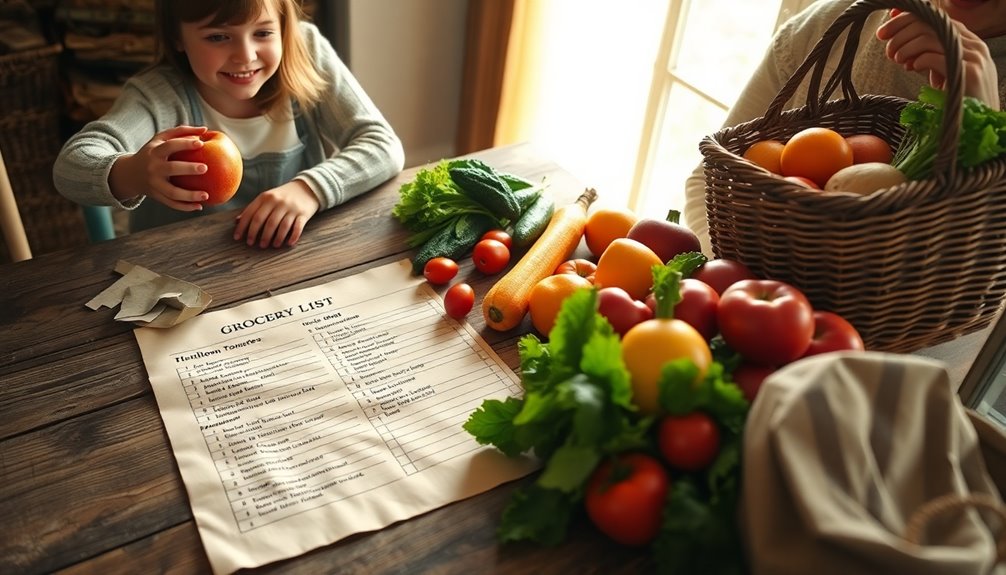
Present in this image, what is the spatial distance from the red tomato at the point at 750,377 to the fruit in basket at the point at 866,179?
23 centimetres

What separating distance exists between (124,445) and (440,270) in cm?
46

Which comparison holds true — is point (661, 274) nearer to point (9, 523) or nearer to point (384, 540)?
point (384, 540)

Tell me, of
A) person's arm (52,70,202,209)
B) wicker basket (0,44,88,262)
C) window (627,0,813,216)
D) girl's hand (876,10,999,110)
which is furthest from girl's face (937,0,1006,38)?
wicker basket (0,44,88,262)

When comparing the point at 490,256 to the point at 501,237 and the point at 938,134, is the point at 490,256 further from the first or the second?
the point at 938,134

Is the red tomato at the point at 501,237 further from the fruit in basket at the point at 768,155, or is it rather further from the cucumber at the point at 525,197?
the fruit in basket at the point at 768,155

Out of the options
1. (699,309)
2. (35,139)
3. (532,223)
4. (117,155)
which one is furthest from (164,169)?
(35,139)

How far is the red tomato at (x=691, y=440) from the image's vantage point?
68 centimetres

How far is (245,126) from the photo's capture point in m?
1.50

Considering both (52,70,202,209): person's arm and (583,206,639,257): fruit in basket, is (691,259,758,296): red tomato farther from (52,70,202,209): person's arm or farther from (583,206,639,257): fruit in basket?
(52,70,202,209): person's arm

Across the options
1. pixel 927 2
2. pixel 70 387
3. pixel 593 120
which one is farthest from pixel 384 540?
pixel 593 120

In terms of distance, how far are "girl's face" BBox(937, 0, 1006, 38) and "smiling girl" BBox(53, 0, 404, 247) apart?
919 millimetres

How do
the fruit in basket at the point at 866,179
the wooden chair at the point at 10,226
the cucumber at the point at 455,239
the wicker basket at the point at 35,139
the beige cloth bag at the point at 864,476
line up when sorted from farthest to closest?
1. the wicker basket at the point at 35,139
2. the wooden chair at the point at 10,226
3. the cucumber at the point at 455,239
4. the fruit in basket at the point at 866,179
5. the beige cloth bag at the point at 864,476

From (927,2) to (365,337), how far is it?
0.75 m

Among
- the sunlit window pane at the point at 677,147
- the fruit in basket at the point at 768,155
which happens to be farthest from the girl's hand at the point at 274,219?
the sunlit window pane at the point at 677,147
